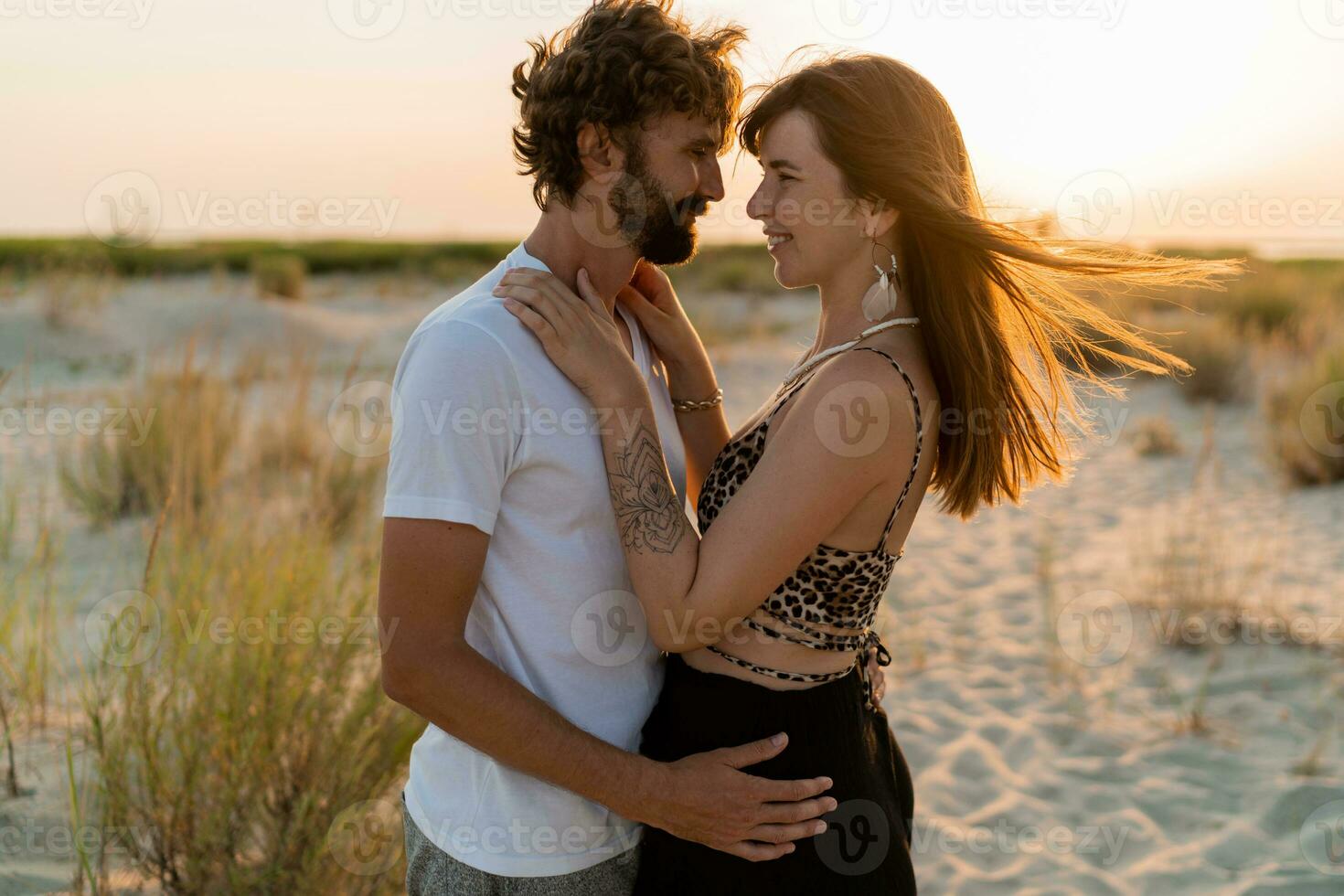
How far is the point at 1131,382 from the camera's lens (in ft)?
43.2

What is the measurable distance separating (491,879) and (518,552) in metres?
0.60

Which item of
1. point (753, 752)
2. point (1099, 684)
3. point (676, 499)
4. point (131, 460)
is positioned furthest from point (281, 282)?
point (753, 752)

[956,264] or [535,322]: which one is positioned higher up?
[956,264]

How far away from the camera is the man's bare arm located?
1.71 meters

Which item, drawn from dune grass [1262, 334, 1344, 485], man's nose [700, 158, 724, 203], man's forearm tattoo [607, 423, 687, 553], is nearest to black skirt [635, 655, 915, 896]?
man's forearm tattoo [607, 423, 687, 553]

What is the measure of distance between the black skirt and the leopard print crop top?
7 centimetres

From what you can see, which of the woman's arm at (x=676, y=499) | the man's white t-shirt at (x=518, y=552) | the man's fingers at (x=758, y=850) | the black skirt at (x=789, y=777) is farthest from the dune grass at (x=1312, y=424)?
the man's white t-shirt at (x=518, y=552)

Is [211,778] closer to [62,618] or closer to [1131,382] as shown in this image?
[62,618]

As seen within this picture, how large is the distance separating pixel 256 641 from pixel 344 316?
51.8 feet

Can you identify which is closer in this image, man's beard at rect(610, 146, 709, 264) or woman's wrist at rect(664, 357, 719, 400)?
man's beard at rect(610, 146, 709, 264)

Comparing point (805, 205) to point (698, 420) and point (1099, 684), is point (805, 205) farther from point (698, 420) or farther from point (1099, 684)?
point (1099, 684)

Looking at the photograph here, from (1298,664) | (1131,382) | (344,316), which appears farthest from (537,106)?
(344,316)

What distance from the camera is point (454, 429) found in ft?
5.52

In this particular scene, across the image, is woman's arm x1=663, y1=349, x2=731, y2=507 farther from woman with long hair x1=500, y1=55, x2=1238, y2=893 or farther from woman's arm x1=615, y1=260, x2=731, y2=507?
woman with long hair x1=500, y1=55, x2=1238, y2=893
